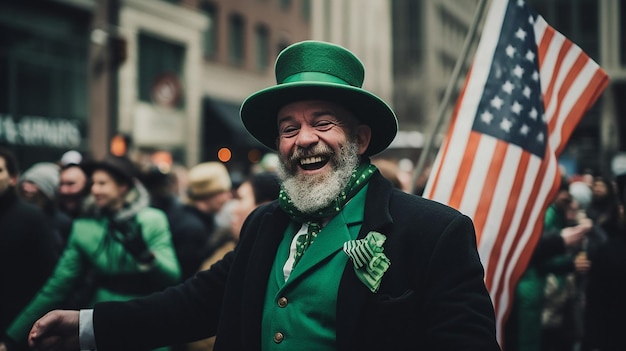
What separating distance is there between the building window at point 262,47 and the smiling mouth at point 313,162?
91.8ft

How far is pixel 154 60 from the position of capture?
23359 mm

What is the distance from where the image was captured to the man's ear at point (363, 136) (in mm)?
2791

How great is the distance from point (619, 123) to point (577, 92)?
35.3 m

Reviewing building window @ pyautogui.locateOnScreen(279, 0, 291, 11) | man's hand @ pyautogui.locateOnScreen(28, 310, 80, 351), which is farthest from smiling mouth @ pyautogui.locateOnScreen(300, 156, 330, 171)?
building window @ pyautogui.locateOnScreen(279, 0, 291, 11)

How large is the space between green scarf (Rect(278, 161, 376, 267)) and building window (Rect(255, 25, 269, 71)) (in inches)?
1101

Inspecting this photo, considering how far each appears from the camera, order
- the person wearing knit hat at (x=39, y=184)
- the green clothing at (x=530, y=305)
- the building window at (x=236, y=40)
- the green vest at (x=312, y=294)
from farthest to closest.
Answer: the building window at (x=236, y=40) → the person wearing knit hat at (x=39, y=184) → the green clothing at (x=530, y=305) → the green vest at (x=312, y=294)

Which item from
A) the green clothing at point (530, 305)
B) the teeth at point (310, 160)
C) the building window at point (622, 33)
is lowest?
the green clothing at point (530, 305)

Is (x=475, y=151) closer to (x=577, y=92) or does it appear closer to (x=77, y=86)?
(x=577, y=92)

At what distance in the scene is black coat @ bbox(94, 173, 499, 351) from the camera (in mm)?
2291

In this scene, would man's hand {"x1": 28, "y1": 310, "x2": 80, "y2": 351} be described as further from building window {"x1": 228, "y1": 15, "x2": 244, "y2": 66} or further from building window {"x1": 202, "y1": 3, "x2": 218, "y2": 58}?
building window {"x1": 228, "y1": 15, "x2": 244, "y2": 66}

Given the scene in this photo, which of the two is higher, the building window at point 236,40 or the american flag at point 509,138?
the building window at point 236,40

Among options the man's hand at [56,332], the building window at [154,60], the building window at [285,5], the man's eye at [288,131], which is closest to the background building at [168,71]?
the building window at [154,60]

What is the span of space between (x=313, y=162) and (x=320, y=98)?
0.23m

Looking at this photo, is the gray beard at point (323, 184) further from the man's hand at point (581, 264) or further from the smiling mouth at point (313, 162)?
the man's hand at point (581, 264)
